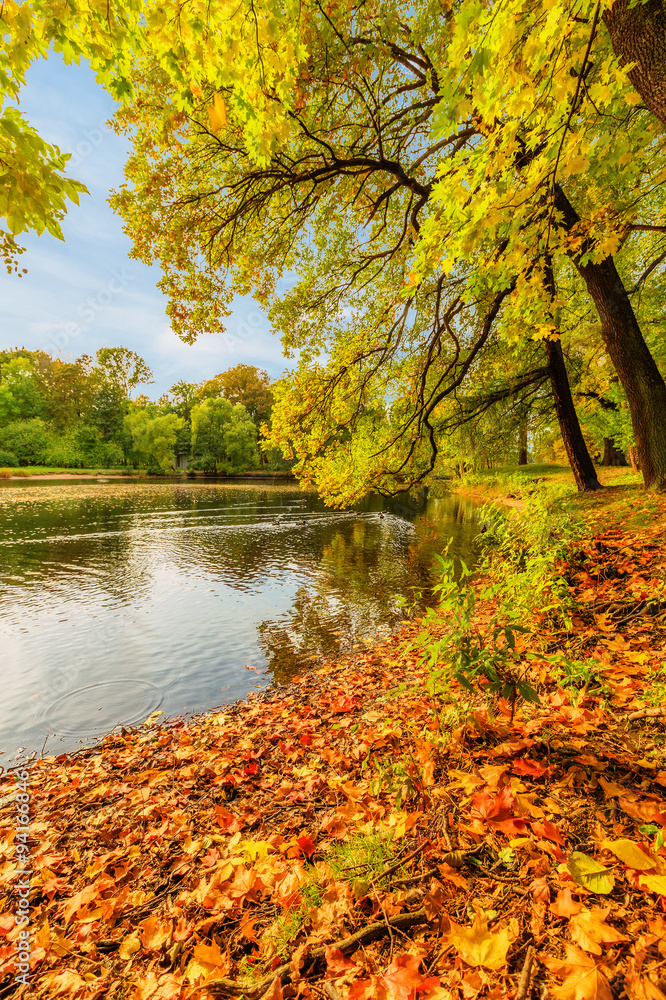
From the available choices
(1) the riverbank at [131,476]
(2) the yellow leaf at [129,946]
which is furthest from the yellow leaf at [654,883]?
(1) the riverbank at [131,476]

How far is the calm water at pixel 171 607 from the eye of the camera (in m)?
6.62

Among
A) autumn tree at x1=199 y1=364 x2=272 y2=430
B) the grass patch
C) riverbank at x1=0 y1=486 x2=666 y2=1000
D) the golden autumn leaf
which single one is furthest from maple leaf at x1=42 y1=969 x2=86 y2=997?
autumn tree at x1=199 y1=364 x2=272 y2=430

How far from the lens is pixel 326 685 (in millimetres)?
6109

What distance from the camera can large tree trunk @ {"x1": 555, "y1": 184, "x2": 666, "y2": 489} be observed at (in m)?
6.72

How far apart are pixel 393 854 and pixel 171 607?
10.4 metres

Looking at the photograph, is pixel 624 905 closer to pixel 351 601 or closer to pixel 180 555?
pixel 351 601

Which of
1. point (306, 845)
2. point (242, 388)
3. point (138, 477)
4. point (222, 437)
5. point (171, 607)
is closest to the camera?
point (306, 845)

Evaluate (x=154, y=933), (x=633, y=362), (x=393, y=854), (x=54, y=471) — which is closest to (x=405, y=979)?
(x=393, y=854)

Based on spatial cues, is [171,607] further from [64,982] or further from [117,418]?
[117,418]

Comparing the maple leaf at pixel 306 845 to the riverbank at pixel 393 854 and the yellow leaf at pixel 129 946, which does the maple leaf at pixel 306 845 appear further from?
the yellow leaf at pixel 129 946

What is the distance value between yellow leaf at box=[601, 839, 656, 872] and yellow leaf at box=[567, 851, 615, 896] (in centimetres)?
9

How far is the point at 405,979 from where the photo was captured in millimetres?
1481

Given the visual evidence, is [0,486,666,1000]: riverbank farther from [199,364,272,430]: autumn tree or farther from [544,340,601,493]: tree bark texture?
[199,364,272,430]: autumn tree

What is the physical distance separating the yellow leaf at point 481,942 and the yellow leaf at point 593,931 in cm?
25
